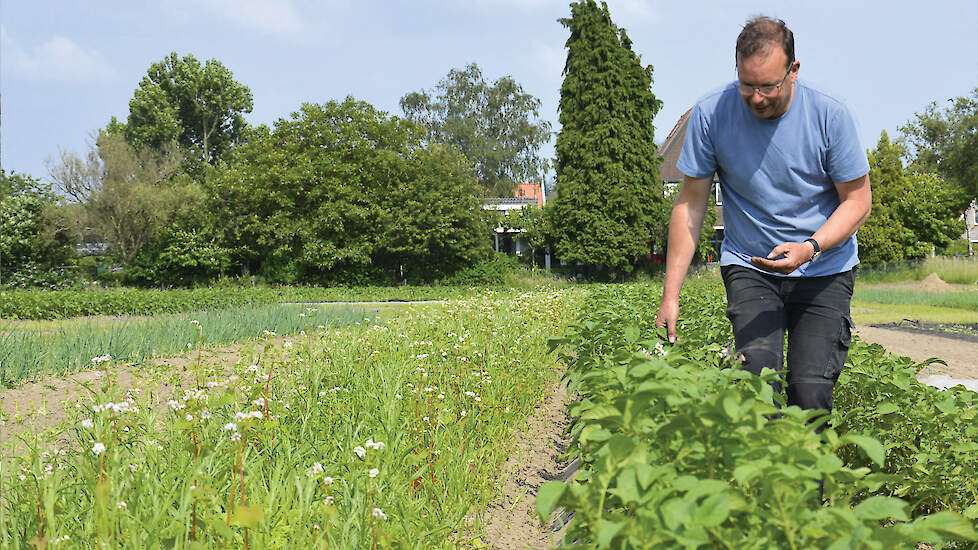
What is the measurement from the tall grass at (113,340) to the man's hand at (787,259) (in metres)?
4.29

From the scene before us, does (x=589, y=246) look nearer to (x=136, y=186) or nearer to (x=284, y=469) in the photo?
(x=136, y=186)

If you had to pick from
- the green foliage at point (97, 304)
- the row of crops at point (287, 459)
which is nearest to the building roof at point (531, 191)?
the green foliage at point (97, 304)

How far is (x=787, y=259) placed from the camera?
92.2 inches

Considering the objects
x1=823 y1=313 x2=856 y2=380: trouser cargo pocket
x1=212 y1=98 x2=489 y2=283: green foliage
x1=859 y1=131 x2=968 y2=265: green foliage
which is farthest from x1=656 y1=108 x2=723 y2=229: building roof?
x1=823 y1=313 x2=856 y2=380: trouser cargo pocket

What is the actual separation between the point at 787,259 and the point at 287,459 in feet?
7.69

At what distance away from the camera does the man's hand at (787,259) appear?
233 cm

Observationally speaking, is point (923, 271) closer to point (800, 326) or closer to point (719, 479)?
point (800, 326)

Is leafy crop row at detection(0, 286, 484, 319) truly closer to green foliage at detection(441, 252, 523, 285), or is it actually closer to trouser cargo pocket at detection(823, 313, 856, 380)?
green foliage at detection(441, 252, 523, 285)

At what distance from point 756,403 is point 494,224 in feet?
92.3

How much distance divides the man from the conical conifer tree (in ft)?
82.3

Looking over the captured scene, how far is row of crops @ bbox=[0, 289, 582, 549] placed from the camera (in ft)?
7.32

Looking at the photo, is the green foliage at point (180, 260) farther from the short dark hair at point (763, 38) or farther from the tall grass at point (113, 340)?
Answer: the short dark hair at point (763, 38)

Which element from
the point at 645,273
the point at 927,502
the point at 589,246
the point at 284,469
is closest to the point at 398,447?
the point at 284,469

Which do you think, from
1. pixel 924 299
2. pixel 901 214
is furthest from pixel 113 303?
pixel 901 214
